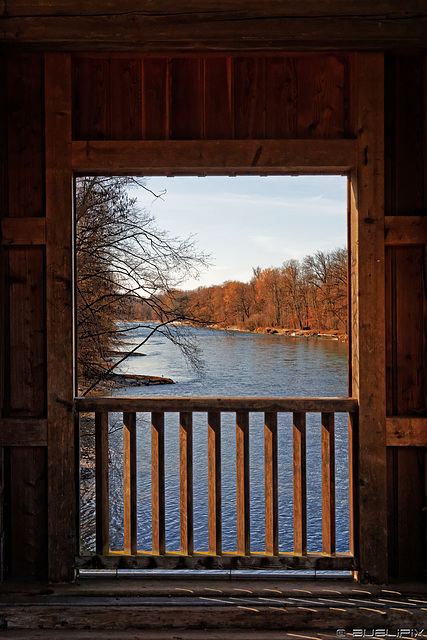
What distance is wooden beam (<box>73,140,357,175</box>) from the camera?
2.24 meters

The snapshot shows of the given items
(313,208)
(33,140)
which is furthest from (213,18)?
(313,208)

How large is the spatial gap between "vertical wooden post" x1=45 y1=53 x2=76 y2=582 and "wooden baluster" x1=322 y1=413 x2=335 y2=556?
112 centimetres

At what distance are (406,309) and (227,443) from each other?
890cm

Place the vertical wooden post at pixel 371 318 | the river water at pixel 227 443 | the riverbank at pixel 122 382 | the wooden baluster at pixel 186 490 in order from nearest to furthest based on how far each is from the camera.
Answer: the vertical wooden post at pixel 371 318, the wooden baluster at pixel 186 490, the river water at pixel 227 443, the riverbank at pixel 122 382

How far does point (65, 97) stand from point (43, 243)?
0.64 meters

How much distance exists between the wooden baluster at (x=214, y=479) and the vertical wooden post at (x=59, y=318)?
0.61m

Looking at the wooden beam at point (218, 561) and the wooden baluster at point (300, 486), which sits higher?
the wooden baluster at point (300, 486)

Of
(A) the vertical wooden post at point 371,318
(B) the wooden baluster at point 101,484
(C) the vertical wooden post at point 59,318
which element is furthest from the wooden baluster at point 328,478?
(C) the vertical wooden post at point 59,318

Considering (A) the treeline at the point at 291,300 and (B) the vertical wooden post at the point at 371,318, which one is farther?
(A) the treeline at the point at 291,300

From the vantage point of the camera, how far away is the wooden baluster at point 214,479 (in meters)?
2.31

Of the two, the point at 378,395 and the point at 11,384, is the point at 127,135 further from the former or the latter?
the point at 378,395

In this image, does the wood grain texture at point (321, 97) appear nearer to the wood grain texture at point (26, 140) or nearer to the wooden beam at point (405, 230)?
the wooden beam at point (405, 230)

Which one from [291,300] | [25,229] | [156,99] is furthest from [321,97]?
[291,300]

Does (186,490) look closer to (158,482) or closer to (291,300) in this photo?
(158,482)
